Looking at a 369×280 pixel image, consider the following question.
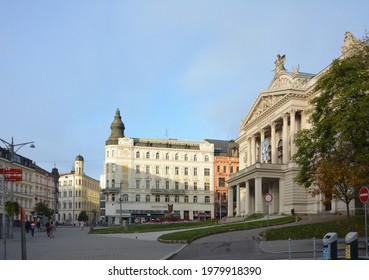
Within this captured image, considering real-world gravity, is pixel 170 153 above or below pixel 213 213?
above

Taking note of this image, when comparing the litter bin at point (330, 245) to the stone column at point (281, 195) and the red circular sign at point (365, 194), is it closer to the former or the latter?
the red circular sign at point (365, 194)

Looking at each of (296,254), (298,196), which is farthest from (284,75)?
(296,254)

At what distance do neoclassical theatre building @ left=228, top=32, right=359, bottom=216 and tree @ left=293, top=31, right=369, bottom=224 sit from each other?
26.7 m

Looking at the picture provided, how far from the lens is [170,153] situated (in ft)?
373

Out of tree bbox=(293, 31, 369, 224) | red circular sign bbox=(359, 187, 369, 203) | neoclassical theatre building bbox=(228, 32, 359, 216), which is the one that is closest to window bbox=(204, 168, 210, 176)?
neoclassical theatre building bbox=(228, 32, 359, 216)

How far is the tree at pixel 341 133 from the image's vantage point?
2564 cm

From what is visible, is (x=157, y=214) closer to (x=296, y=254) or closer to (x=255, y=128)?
(x=255, y=128)

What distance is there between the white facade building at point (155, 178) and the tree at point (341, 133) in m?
79.9

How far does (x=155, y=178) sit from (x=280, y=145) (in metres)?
48.5

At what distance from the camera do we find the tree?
2564 centimetres

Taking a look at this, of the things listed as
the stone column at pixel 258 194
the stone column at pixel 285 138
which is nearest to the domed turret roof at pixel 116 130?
the stone column at pixel 258 194

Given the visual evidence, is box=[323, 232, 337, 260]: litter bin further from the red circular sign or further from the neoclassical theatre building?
the neoclassical theatre building

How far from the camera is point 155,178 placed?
11225 centimetres
